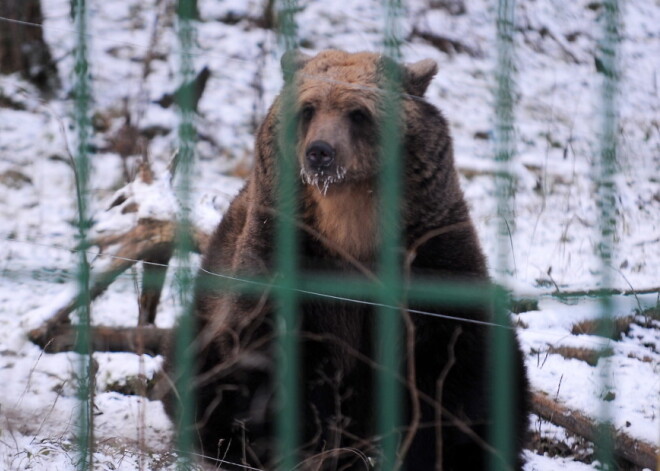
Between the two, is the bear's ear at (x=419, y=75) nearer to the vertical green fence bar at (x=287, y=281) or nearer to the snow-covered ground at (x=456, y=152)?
the snow-covered ground at (x=456, y=152)

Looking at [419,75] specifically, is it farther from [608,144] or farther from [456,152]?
[456,152]

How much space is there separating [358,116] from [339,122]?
0.41ft

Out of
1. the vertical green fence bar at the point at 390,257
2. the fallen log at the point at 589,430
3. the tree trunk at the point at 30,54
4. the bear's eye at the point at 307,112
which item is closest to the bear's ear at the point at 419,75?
the vertical green fence bar at the point at 390,257

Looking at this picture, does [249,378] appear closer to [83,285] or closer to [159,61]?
[83,285]

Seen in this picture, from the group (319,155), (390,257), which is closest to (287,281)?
(390,257)

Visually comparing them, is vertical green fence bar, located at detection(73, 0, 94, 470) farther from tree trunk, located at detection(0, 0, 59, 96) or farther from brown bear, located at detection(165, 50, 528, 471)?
tree trunk, located at detection(0, 0, 59, 96)

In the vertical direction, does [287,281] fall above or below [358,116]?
below

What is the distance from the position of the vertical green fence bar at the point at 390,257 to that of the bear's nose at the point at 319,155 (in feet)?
0.76

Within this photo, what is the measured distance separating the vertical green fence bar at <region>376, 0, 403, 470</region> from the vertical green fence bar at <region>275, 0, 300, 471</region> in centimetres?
28

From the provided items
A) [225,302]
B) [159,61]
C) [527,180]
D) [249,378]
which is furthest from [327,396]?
[159,61]

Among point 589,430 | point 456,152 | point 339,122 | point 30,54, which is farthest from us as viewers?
point 456,152

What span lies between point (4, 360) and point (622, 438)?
2.88m

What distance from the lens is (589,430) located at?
4.33 meters

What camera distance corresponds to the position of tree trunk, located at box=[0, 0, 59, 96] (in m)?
6.99
